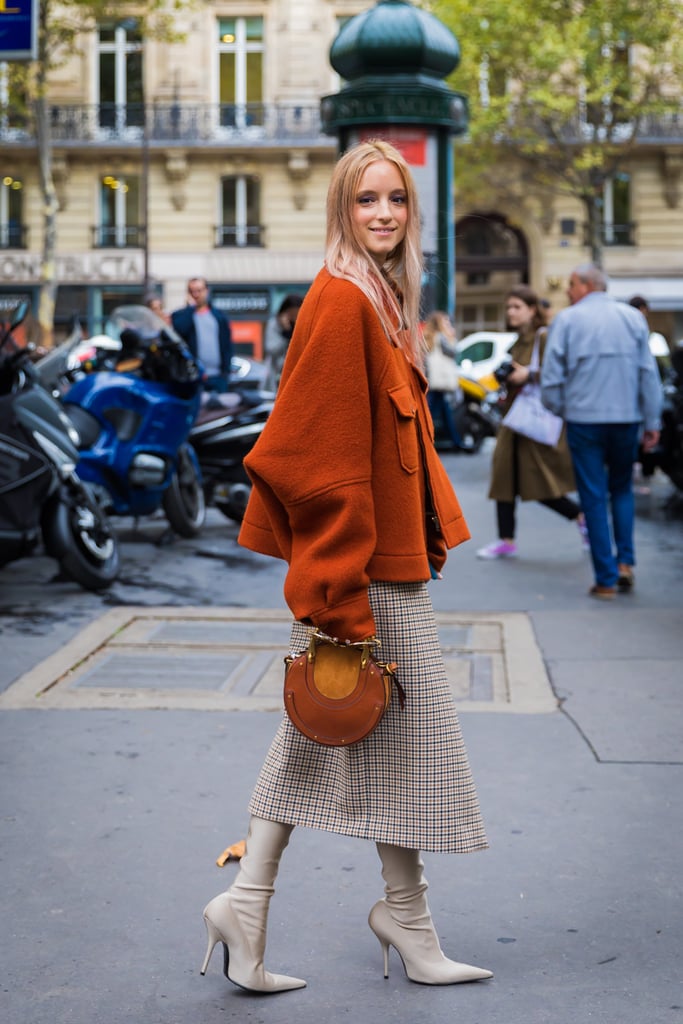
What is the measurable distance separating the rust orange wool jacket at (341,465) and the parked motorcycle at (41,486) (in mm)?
5026

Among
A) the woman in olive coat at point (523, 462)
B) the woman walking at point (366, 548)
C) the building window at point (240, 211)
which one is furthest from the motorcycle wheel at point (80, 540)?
the building window at point (240, 211)

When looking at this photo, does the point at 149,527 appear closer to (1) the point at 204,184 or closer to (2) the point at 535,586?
(2) the point at 535,586

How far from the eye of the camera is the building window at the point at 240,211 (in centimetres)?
4166

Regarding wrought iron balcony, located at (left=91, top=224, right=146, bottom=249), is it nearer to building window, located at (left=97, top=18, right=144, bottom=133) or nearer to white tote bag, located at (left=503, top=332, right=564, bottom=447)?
building window, located at (left=97, top=18, right=144, bottom=133)

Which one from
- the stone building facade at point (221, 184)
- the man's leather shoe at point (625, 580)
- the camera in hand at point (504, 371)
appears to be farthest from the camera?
the stone building facade at point (221, 184)

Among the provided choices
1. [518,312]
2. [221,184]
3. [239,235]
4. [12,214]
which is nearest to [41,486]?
[518,312]

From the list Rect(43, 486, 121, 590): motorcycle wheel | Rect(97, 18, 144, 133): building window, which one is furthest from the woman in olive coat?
Rect(97, 18, 144, 133): building window

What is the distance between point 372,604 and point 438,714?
0.26 m

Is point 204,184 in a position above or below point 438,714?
above

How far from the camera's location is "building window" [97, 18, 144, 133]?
42.0 metres

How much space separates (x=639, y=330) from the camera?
8.68m

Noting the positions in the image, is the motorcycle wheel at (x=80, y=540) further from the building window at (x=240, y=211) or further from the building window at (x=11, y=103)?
the building window at (x=240, y=211)

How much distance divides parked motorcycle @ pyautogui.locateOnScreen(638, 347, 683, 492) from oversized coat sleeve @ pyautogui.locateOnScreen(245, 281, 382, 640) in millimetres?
10201

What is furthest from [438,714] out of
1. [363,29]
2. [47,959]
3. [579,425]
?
[363,29]
